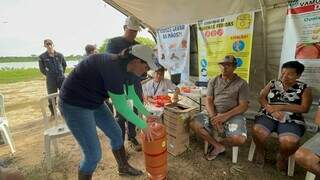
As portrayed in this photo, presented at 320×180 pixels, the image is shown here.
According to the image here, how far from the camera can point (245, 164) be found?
3160mm

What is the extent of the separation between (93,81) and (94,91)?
99 mm

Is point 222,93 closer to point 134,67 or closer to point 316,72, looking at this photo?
point 316,72

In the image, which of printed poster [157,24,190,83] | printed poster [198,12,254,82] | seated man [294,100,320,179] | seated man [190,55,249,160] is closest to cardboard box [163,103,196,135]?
seated man [190,55,249,160]

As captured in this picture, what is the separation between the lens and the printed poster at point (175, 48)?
500 cm

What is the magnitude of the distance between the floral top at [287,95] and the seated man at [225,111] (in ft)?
1.03

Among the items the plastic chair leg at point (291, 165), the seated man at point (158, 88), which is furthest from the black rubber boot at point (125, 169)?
the plastic chair leg at point (291, 165)

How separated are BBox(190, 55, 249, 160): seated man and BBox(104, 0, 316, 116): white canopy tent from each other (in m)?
0.90

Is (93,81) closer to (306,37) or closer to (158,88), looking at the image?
(158,88)

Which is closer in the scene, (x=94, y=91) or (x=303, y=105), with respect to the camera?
(x=94, y=91)

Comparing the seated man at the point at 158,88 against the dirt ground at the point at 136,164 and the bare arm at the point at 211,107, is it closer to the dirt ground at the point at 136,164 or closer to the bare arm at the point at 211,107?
the bare arm at the point at 211,107

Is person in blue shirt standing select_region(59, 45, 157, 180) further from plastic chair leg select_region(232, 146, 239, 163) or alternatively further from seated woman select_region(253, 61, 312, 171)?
seated woman select_region(253, 61, 312, 171)

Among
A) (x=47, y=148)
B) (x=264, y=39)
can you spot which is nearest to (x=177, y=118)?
(x=47, y=148)

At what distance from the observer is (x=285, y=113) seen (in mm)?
2951

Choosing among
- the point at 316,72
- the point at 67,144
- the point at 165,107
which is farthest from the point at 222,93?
the point at 67,144
